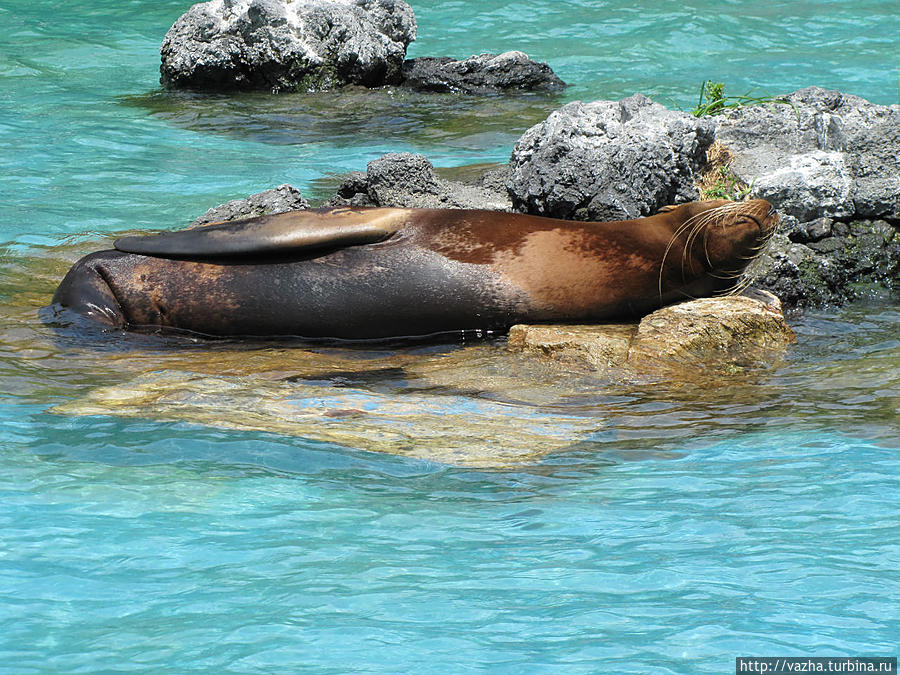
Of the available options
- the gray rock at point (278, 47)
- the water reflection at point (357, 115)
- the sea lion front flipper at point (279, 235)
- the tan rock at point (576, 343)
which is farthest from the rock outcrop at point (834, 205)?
the gray rock at point (278, 47)

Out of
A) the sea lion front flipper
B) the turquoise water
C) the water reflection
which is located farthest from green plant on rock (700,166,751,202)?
the water reflection

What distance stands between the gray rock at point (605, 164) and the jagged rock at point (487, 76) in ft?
20.6

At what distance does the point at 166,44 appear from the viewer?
46.0 feet

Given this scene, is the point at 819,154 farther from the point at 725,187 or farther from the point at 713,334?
the point at 713,334

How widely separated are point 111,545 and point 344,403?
1.56 metres

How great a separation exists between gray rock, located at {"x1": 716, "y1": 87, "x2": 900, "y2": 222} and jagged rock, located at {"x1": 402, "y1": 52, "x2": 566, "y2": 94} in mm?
5622

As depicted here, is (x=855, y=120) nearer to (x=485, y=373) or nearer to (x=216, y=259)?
(x=485, y=373)

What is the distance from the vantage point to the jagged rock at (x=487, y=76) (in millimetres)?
13875

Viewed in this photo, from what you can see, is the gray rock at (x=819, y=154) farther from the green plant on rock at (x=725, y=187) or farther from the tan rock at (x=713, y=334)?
the tan rock at (x=713, y=334)

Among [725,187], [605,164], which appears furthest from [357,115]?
[725,187]

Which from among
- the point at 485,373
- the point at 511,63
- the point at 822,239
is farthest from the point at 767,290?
the point at 511,63

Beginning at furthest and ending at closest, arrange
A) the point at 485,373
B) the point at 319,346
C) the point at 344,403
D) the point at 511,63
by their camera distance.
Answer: the point at 511,63 < the point at 319,346 < the point at 485,373 < the point at 344,403

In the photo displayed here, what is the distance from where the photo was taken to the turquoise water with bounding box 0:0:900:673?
309cm

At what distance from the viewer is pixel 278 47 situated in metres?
13.8
